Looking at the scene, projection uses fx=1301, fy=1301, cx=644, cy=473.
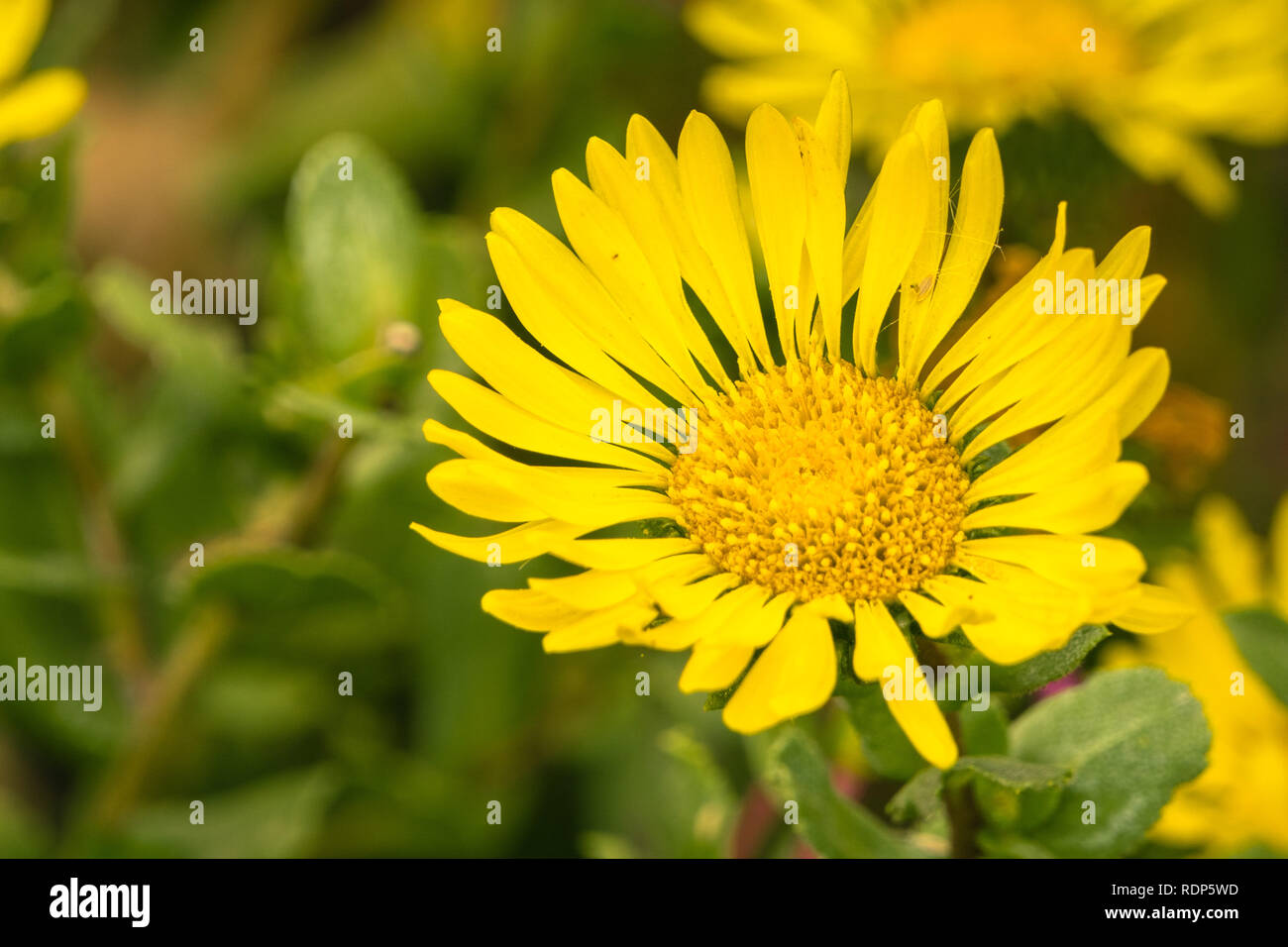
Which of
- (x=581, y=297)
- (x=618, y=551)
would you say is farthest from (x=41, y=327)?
(x=618, y=551)

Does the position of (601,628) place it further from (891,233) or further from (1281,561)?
(1281,561)

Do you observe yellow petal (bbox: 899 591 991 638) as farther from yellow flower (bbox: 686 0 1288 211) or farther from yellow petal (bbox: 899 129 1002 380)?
yellow flower (bbox: 686 0 1288 211)

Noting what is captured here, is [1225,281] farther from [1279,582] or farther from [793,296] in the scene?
[793,296]

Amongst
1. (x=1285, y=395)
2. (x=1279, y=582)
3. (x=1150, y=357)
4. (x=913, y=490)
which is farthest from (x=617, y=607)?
(x=1285, y=395)

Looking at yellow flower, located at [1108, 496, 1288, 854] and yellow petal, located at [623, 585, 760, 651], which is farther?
yellow flower, located at [1108, 496, 1288, 854]

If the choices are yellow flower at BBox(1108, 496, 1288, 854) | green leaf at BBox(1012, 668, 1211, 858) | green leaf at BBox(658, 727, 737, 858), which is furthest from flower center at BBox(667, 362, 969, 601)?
yellow flower at BBox(1108, 496, 1288, 854)

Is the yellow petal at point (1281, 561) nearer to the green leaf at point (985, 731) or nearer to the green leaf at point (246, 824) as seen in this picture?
the green leaf at point (985, 731)
